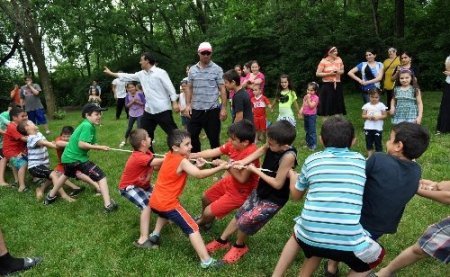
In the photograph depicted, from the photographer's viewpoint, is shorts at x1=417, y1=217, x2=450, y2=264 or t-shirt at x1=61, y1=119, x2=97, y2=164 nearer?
shorts at x1=417, y1=217, x2=450, y2=264

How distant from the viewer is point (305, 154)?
803 centimetres

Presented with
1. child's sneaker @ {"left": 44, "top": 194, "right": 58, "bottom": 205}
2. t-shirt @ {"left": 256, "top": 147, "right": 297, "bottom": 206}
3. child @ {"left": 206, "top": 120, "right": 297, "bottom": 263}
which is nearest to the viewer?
child @ {"left": 206, "top": 120, "right": 297, "bottom": 263}

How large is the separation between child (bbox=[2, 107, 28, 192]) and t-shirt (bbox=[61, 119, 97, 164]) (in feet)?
4.67

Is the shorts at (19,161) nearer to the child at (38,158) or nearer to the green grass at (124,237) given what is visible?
→ the green grass at (124,237)

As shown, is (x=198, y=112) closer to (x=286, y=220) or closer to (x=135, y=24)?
(x=286, y=220)

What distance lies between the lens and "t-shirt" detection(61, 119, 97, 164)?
5.88m

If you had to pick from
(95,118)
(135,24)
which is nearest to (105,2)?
(135,24)

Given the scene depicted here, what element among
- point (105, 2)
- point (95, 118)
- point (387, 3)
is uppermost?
point (105, 2)

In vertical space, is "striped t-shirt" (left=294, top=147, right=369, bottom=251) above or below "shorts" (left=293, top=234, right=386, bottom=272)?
above

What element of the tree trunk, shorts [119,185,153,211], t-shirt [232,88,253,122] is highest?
the tree trunk

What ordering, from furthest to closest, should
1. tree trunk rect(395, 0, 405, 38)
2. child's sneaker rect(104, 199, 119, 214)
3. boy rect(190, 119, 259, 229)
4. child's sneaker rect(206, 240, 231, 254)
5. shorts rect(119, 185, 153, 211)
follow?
1. tree trunk rect(395, 0, 405, 38)
2. child's sneaker rect(104, 199, 119, 214)
3. shorts rect(119, 185, 153, 211)
4. child's sneaker rect(206, 240, 231, 254)
5. boy rect(190, 119, 259, 229)

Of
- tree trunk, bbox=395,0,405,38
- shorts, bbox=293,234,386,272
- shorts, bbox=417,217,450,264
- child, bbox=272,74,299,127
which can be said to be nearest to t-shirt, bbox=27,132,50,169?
child, bbox=272,74,299,127

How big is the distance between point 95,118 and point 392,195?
13.7 ft

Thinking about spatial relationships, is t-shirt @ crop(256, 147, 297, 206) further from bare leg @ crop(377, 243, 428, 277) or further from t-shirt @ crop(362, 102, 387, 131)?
t-shirt @ crop(362, 102, 387, 131)
